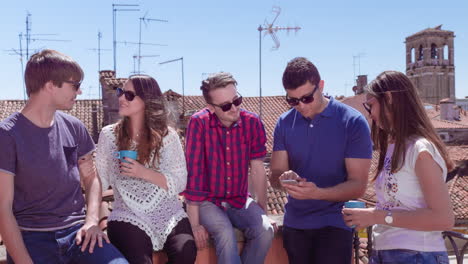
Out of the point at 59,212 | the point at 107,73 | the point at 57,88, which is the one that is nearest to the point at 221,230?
the point at 59,212

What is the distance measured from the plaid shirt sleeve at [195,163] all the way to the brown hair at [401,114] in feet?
3.91

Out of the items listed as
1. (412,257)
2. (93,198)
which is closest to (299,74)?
(412,257)

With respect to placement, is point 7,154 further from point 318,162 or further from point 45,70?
point 318,162

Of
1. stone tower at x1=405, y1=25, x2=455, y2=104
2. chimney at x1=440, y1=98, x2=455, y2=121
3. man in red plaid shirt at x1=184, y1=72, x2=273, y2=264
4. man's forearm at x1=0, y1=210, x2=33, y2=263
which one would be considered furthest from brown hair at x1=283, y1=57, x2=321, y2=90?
stone tower at x1=405, y1=25, x2=455, y2=104

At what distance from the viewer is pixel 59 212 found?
2748 millimetres

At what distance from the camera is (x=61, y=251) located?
2.68 metres

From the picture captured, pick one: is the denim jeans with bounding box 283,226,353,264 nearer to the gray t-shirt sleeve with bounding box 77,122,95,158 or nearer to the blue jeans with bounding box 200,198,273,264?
the blue jeans with bounding box 200,198,273,264

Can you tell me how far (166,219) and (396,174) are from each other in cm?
135

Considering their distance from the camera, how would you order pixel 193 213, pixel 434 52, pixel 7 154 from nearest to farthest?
pixel 7 154, pixel 193 213, pixel 434 52

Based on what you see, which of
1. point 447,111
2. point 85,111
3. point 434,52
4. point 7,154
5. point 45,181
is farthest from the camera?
point 434,52

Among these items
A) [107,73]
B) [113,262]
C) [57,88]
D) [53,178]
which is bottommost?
[113,262]

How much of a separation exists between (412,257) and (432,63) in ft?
224

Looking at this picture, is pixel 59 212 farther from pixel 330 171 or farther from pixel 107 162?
pixel 330 171

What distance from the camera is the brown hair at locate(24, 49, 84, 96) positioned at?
2.77 m
